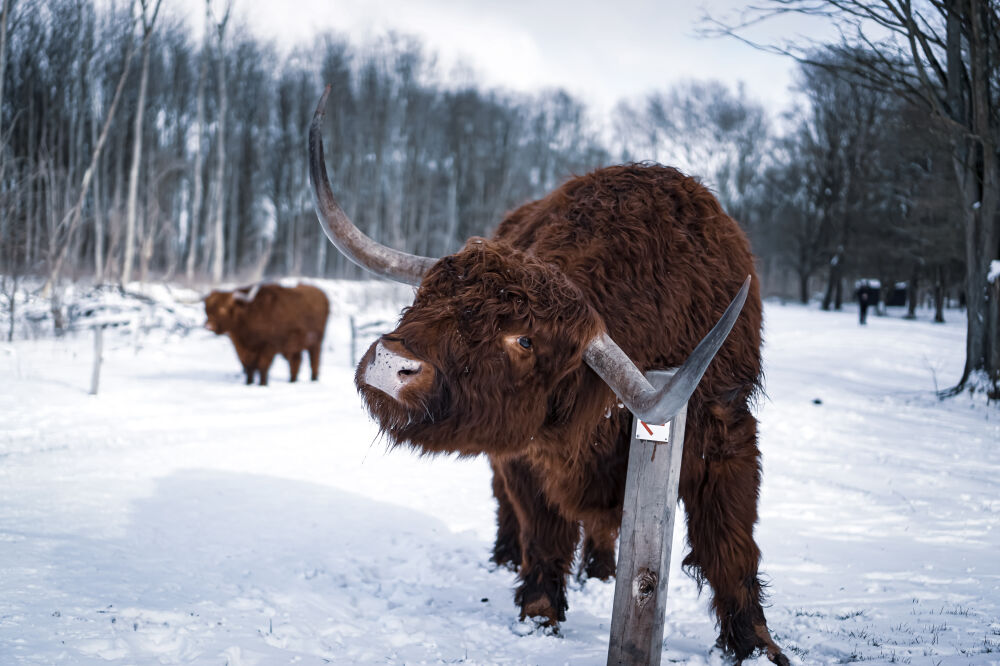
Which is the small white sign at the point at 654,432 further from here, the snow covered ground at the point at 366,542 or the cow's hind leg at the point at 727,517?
the snow covered ground at the point at 366,542

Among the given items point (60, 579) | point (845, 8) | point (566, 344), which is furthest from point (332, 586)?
point (845, 8)

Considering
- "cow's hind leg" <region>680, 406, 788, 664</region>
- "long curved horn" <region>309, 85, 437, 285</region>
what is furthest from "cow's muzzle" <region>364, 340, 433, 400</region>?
"cow's hind leg" <region>680, 406, 788, 664</region>

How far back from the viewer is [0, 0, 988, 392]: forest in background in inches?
938

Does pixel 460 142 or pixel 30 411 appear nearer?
pixel 30 411

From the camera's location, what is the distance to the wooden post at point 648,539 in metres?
2.53

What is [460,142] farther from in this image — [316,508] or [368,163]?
[316,508]

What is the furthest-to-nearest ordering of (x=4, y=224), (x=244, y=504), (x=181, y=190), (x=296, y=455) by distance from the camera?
(x=181, y=190), (x=4, y=224), (x=296, y=455), (x=244, y=504)

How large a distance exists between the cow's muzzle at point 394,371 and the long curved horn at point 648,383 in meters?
0.62

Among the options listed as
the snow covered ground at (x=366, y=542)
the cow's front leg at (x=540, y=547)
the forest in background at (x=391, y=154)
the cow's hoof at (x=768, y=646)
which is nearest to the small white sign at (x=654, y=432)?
the cow's front leg at (x=540, y=547)

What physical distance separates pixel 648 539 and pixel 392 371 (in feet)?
4.09

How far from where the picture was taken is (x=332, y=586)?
3596mm

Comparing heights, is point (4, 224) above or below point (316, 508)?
above

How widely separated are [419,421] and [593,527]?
4.04 ft

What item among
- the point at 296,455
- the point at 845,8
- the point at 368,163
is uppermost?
the point at 368,163
